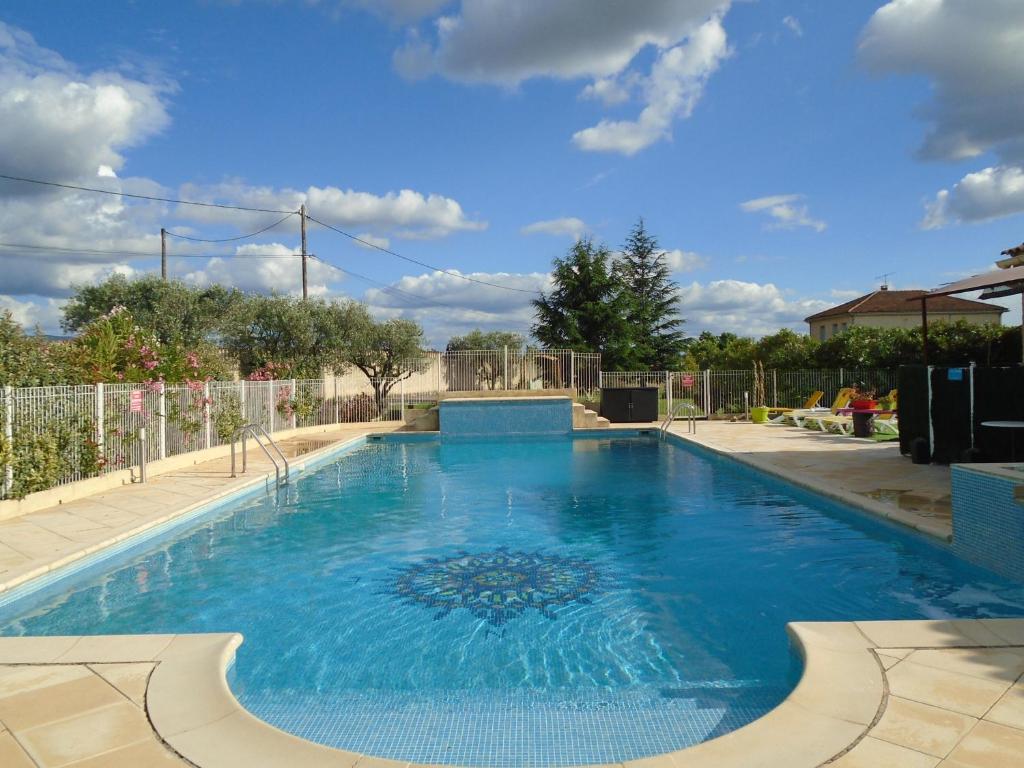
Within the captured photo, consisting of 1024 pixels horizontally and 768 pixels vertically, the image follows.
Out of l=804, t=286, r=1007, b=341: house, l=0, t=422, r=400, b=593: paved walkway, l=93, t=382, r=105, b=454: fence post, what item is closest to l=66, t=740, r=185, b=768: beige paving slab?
l=0, t=422, r=400, b=593: paved walkway

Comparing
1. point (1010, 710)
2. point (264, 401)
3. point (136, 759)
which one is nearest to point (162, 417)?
point (264, 401)

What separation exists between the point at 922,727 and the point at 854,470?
8028mm

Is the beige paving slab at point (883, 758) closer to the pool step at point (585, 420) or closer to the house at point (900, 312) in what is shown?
the pool step at point (585, 420)

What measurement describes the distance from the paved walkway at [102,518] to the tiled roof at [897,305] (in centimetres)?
3451

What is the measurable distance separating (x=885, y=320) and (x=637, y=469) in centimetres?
2961

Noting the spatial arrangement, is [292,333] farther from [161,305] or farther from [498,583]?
[498,583]

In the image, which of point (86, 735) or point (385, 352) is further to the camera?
point (385, 352)

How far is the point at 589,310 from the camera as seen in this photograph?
32531 millimetres

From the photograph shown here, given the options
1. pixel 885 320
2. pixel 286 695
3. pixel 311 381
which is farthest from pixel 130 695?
pixel 885 320

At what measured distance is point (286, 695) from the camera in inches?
150

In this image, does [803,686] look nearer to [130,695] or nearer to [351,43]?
[130,695]

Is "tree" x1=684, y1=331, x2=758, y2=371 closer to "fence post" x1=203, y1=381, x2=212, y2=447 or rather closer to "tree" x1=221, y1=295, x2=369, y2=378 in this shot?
"tree" x1=221, y1=295, x2=369, y2=378

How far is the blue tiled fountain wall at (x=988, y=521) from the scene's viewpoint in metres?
4.96

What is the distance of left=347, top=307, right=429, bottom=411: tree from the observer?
23172 mm
